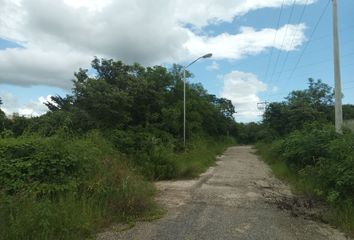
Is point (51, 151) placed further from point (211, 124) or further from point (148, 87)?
point (211, 124)

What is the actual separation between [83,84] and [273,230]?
1562 cm

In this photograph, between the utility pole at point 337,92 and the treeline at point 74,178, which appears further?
the utility pole at point 337,92

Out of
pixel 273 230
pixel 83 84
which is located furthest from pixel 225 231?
pixel 83 84

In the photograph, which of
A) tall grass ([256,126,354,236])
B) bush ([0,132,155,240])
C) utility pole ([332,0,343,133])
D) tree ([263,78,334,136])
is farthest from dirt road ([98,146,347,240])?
tree ([263,78,334,136])

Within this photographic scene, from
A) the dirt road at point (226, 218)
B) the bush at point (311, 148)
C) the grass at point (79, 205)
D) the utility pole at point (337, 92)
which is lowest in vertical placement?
the dirt road at point (226, 218)

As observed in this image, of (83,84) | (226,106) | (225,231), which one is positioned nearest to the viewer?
(225,231)

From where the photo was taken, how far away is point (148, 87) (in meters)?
24.4

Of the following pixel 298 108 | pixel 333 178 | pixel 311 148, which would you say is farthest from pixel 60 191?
pixel 298 108

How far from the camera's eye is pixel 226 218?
29.8ft

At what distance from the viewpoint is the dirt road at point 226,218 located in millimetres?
7719

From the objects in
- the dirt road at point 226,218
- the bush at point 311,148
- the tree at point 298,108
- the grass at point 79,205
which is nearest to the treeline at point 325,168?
the bush at point 311,148

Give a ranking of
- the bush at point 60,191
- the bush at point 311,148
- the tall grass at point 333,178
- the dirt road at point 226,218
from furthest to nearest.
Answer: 1. the bush at point 311,148
2. the tall grass at point 333,178
3. the dirt road at point 226,218
4. the bush at point 60,191

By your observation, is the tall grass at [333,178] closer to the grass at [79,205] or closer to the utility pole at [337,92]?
the utility pole at [337,92]

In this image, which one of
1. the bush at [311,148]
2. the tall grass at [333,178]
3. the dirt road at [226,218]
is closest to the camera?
the dirt road at [226,218]
